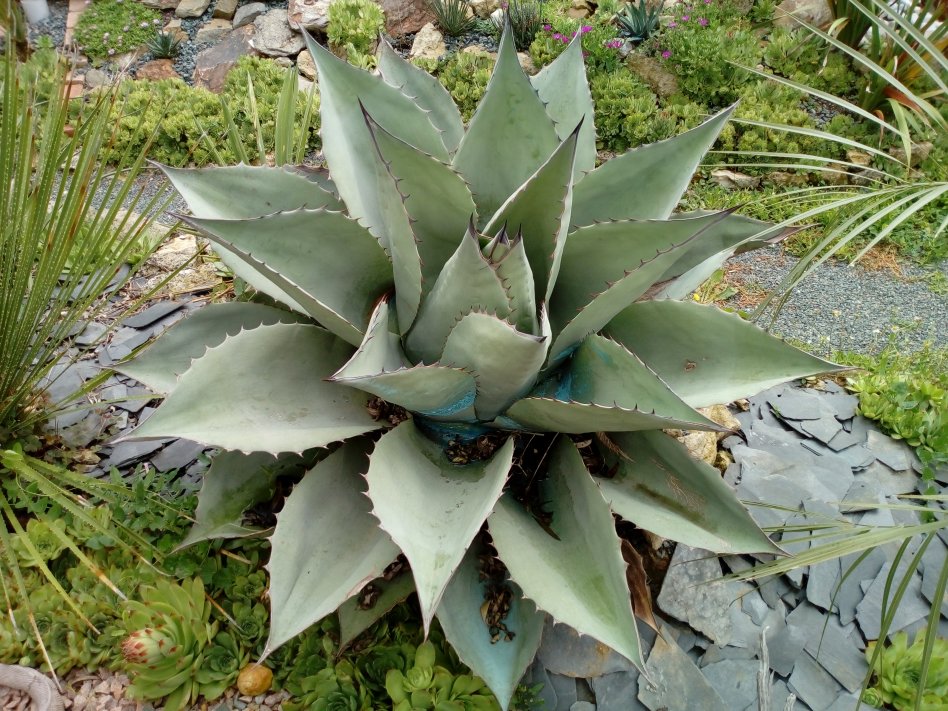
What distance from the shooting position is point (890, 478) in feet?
6.81

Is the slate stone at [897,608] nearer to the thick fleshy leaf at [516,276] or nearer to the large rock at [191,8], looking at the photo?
the thick fleshy leaf at [516,276]

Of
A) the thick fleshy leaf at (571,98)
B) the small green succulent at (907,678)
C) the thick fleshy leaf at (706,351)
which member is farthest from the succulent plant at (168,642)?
the small green succulent at (907,678)

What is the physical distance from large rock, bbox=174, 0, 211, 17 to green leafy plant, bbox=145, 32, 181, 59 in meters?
0.53

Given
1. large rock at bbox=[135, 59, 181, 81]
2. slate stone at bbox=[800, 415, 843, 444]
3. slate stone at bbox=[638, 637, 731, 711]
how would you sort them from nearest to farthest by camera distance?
slate stone at bbox=[638, 637, 731, 711] → slate stone at bbox=[800, 415, 843, 444] → large rock at bbox=[135, 59, 181, 81]

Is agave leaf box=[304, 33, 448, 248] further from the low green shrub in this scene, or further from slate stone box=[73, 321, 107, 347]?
the low green shrub

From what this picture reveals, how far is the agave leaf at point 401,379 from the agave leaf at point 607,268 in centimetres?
22

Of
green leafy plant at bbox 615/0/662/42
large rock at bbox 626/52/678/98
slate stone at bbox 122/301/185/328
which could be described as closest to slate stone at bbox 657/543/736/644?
slate stone at bbox 122/301/185/328

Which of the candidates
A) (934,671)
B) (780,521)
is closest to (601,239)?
(780,521)

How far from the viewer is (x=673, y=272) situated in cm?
156

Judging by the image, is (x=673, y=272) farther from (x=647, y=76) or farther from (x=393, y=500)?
(x=647, y=76)

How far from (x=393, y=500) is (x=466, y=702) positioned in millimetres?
602

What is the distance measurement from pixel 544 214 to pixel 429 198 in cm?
25

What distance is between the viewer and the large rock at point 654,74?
476 centimetres

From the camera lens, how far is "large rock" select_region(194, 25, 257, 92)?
5.77 m
